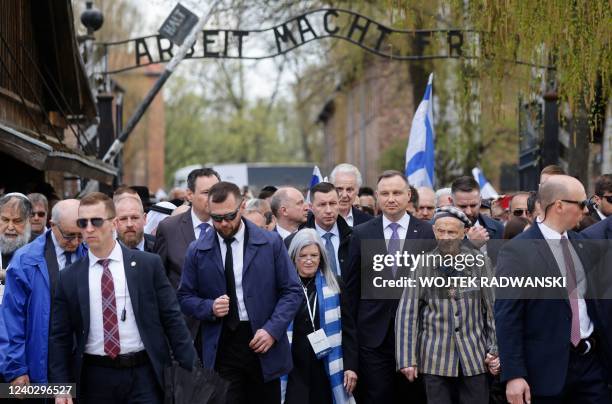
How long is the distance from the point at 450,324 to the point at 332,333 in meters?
1.09

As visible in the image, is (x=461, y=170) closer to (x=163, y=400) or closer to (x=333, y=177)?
(x=333, y=177)

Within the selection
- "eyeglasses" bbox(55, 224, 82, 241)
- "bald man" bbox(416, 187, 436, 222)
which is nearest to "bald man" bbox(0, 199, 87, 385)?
"eyeglasses" bbox(55, 224, 82, 241)

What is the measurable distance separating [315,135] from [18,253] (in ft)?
256

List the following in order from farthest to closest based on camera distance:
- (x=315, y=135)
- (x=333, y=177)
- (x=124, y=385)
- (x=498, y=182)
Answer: (x=315, y=135)
(x=498, y=182)
(x=333, y=177)
(x=124, y=385)

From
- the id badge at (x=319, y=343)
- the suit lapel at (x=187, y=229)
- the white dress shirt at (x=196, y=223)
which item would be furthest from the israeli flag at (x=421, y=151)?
the id badge at (x=319, y=343)

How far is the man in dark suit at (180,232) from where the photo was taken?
10.1 meters

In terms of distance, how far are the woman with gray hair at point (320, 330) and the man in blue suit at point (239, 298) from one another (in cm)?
51

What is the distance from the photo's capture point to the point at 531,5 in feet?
38.5

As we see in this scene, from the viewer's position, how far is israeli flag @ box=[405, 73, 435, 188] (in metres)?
15.3

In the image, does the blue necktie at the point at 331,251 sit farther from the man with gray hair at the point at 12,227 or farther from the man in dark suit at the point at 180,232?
the man with gray hair at the point at 12,227

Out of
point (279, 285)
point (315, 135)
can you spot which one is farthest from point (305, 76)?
point (315, 135)

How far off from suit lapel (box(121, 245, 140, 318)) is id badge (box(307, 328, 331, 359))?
2.03 m

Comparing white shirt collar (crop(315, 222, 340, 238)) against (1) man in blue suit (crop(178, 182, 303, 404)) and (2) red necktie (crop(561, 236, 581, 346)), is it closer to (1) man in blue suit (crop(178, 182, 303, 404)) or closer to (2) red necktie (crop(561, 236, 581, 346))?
(1) man in blue suit (crop(178, 182, 303, 404))

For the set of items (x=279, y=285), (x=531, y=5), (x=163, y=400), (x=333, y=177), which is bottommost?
(x=163, y=400)
